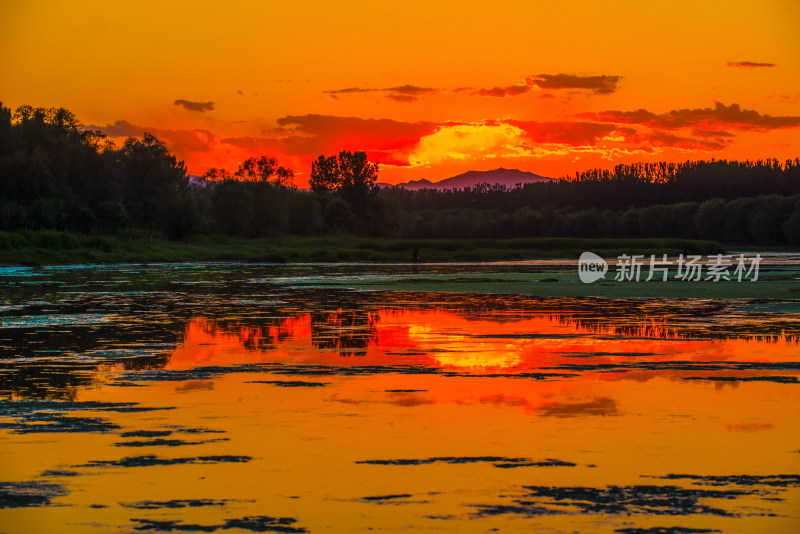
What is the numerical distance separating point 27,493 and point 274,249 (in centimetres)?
10158

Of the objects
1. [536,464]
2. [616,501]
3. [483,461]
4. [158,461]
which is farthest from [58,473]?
[616,501]

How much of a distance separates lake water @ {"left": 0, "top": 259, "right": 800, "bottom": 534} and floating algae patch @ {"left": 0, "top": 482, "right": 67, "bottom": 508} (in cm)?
3

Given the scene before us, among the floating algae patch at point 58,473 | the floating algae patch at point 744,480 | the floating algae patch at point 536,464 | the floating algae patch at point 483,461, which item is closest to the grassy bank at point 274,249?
the floating algae patch at point 58,473

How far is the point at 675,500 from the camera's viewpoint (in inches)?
312

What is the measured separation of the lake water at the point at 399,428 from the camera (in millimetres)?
7680

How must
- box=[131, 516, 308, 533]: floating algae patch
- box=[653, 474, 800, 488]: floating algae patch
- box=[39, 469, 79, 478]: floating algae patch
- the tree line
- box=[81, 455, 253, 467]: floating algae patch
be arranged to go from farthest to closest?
the tree line → box=[81, 455, 253, 467]: floating algae patch → box=[39, 469, 79, 478]: floating algae patch → box=[653, 474, 800, 488]: floating algae patch → box=[131, 516, 308, 533]: floating algae patch

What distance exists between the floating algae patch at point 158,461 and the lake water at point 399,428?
0.13ft

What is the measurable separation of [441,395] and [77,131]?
117 m

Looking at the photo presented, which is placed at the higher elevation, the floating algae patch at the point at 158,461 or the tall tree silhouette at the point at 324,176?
the tall tree silhouette at the point at 324,176

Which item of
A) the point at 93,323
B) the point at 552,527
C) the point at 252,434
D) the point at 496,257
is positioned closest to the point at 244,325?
the point at 93,323

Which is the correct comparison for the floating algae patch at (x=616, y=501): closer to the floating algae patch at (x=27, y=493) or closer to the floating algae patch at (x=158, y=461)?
the floating algae patch at (x=158, y=461)

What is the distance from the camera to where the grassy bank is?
240ft

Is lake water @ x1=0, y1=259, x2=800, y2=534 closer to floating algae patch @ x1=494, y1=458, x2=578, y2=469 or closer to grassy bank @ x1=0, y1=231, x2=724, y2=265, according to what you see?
floating algae patch @ x1=494, y1=458, x2=578, y2=469

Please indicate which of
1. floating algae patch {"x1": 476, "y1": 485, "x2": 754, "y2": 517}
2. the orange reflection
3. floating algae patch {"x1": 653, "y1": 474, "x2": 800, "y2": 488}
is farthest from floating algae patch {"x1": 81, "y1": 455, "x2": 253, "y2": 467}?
the orange reflection
